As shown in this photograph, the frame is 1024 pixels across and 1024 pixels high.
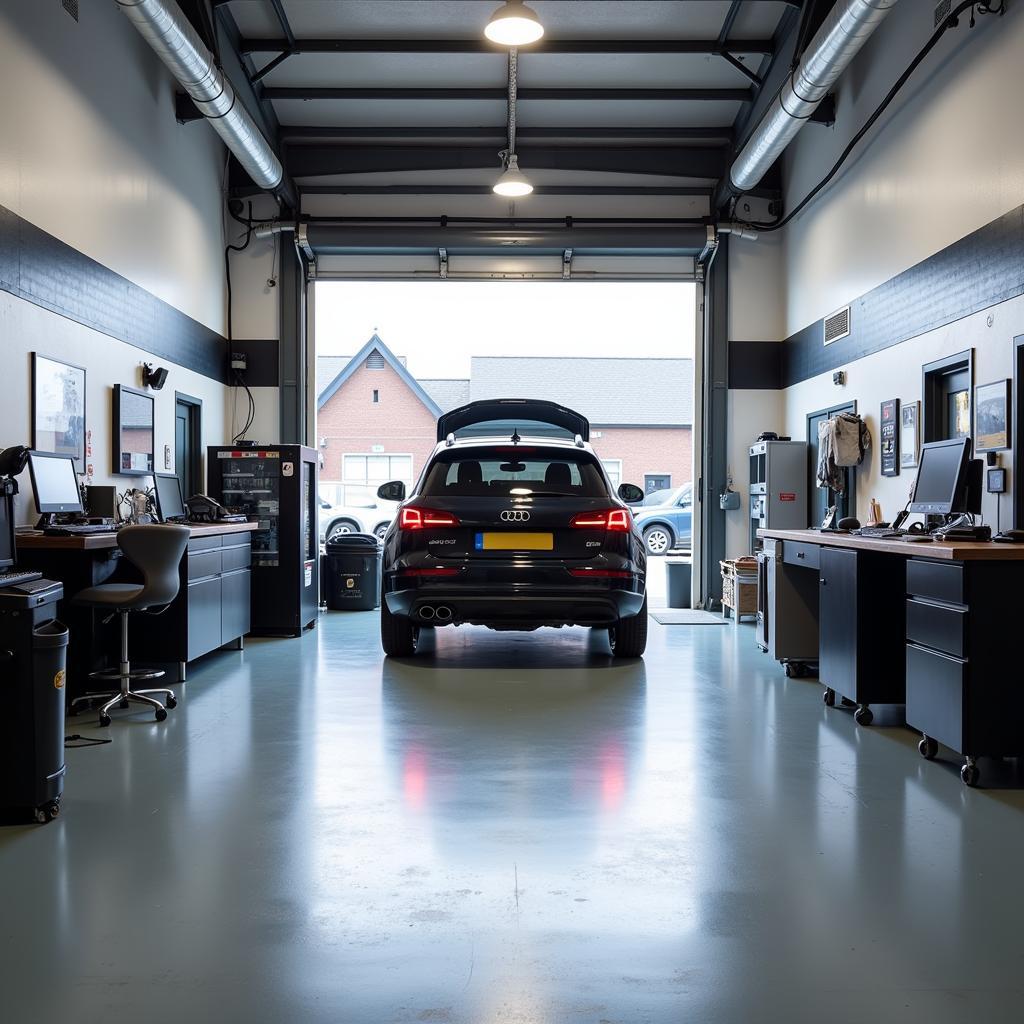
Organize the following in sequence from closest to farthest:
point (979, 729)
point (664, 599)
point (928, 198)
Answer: point (979, 729)
point (928, 198)
point (664, 599)

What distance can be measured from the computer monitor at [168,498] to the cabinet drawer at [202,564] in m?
0.58

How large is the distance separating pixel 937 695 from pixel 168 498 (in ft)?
17.5

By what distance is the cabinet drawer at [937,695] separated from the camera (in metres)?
3.83

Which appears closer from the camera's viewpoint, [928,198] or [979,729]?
[979,729]

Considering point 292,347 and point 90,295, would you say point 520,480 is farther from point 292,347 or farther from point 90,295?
point 292,347

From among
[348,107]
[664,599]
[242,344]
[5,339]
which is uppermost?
[348,107]

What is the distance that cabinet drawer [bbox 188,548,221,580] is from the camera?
608 centimetres

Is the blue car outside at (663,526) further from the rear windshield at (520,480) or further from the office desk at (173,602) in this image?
the rear windshield at (520,480)

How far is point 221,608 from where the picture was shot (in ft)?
22.5

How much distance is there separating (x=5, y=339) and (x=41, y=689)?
2807 mm

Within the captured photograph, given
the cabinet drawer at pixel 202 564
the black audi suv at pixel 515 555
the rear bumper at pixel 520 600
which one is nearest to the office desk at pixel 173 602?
the cabinet drawer at pixel 202 564

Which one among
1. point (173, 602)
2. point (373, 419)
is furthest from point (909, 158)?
point (373, 419)

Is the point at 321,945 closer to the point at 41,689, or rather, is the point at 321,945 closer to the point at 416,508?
the point at 41,689

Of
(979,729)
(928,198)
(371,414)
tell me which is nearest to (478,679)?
(979,729)
